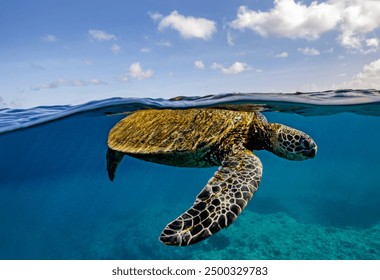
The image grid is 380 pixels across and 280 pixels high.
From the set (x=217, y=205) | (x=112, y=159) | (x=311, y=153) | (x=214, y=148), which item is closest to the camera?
(x=217, y=205)

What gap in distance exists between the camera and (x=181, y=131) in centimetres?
573

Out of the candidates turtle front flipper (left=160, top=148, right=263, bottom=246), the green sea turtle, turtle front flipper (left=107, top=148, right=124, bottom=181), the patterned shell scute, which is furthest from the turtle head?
turtle front flipper (left=107, top=148, right=124, bottom=181)

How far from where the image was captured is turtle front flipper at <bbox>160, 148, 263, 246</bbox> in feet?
10.1

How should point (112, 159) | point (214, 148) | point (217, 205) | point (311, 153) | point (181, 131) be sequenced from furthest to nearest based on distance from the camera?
point (112, 159)
point (181, 131)
point (214, 148)
point (311, 153)
point (217, 205)

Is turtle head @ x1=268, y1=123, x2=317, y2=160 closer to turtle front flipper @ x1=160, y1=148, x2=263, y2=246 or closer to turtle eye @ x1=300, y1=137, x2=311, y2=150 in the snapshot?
turtle eye @ x1=300, y1=137, x2=311, y2=150

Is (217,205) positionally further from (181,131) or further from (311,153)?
(311,153)

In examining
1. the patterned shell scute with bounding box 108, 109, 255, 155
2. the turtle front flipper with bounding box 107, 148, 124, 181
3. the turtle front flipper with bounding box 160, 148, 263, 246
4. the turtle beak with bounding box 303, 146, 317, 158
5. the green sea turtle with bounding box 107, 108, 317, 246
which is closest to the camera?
the turtle front flipper with bounding box 160, 148, 263, 246

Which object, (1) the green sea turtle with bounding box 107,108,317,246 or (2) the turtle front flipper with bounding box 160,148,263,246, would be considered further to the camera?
(1) the green sea turtle with bounding box 107,108,317,246

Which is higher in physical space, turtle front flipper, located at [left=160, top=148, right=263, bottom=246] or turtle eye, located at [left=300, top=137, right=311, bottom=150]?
turtle eye, located at [left=300, top=137, right=311, bottom=150]

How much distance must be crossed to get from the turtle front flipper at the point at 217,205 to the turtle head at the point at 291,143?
1095mm

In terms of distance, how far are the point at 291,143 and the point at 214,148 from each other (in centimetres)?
146

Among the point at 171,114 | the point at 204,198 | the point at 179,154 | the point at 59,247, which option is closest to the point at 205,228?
the point at 204,198

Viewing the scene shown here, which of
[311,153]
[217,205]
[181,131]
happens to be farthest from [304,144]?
[217,205]

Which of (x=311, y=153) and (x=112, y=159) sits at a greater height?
(x=311, y=153)
